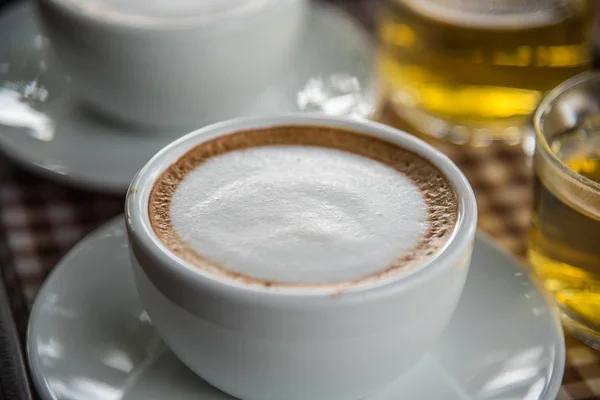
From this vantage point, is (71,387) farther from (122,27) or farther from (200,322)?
(122,27)

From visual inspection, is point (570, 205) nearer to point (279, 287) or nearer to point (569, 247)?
point (569, 247)

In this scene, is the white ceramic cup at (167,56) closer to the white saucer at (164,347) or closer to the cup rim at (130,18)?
the cup rim at (130,18)

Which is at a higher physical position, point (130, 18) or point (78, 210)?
point (130, 18)

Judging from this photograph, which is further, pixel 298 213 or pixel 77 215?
pixel 77 215

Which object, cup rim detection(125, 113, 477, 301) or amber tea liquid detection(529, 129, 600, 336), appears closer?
cup rim detection(125, 113, 477, 301)

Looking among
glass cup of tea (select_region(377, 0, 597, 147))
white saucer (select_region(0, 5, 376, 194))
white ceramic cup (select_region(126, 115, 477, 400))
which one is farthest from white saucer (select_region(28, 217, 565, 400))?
glass cup of tea (select_region(377, 0, 597, 147))

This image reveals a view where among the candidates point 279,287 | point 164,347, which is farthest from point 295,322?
point 164,347

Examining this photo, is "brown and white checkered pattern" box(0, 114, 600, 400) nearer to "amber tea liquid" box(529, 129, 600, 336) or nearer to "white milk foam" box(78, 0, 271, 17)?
"amber tea liquid" box(529, 129, 600, 336)
